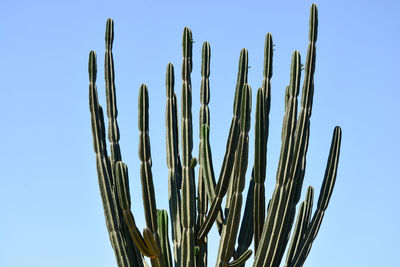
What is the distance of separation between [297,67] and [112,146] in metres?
2.05

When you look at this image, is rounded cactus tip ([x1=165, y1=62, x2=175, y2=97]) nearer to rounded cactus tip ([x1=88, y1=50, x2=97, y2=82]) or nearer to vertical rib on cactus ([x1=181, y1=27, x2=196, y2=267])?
vertical rib on cactus ([x1=181, y1=27, x2=196, y2=267])

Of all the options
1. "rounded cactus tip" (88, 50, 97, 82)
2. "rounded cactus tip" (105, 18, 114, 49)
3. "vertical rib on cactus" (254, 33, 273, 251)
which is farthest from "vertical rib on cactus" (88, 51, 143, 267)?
"vertical rib on cactus" (254, 33, 273, 251)

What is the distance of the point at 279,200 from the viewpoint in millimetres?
5773

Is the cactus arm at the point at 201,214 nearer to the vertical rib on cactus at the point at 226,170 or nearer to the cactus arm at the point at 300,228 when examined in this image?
the vertical rib on cactus at the point at 226,170

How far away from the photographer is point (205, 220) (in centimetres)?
645

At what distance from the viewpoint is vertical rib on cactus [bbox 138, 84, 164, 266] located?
613 centimetres

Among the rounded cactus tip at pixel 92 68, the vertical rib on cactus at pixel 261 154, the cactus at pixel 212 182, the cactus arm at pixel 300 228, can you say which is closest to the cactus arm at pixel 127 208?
the cactus at pixel 212 182

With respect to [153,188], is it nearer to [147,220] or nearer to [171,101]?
[147,220]

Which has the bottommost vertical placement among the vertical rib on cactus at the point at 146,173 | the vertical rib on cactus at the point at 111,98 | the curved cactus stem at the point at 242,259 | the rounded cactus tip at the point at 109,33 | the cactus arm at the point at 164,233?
the curved cactus stem at the point at 242,259

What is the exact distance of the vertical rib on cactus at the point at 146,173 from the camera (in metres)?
6.13

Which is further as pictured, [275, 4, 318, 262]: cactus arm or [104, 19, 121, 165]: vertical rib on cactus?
[104, 19, 121, 165]: vertical rib on cactus

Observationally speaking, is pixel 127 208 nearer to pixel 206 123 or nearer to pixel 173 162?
pixel 173 162

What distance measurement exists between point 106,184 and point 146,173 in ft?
2.04

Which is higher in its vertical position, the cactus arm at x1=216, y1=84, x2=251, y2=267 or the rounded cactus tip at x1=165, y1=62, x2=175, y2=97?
the rounded cactus tip at x1=165, y1=62, x2=175, y2=97
